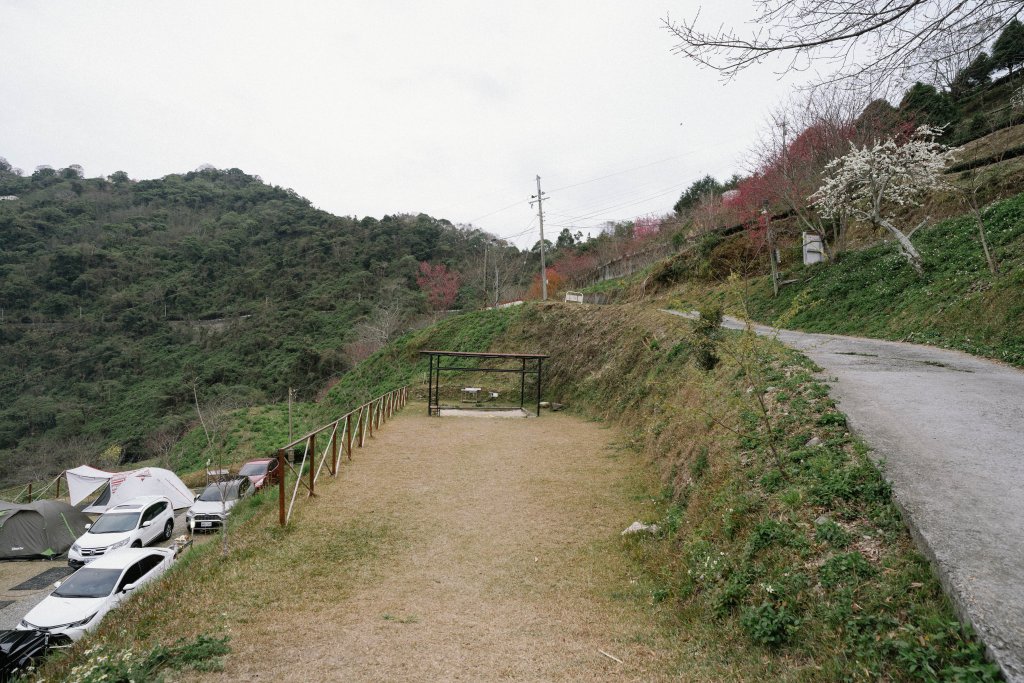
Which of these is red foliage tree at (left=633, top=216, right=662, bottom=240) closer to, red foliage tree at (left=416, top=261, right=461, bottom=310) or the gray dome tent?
red foliage tree at (left=416, top=261, right=461, bottom=310)

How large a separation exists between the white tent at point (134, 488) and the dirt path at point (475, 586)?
11.9 meters

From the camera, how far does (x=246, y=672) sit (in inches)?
134

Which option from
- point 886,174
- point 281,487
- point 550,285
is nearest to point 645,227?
point 550,285

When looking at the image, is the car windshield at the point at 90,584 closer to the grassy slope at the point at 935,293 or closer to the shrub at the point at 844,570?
the grassy slope at the point at 935,293

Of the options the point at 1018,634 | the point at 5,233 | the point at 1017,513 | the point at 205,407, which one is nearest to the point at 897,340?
the point at 1017,513

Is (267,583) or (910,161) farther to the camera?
(910,161)

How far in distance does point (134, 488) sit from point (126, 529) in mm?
4533

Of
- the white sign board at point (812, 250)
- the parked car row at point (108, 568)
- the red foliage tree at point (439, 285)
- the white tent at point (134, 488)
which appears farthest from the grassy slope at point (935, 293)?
the red foliage tree at point (439, 285)

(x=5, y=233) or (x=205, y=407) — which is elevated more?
(x=5, y=233)

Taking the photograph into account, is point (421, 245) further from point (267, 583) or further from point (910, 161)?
point (267, 583)

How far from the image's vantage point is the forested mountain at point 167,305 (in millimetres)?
36531

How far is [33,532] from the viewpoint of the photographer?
1467cm

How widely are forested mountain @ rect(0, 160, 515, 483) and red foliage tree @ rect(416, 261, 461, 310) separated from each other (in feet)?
4.44

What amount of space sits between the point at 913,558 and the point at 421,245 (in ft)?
192
